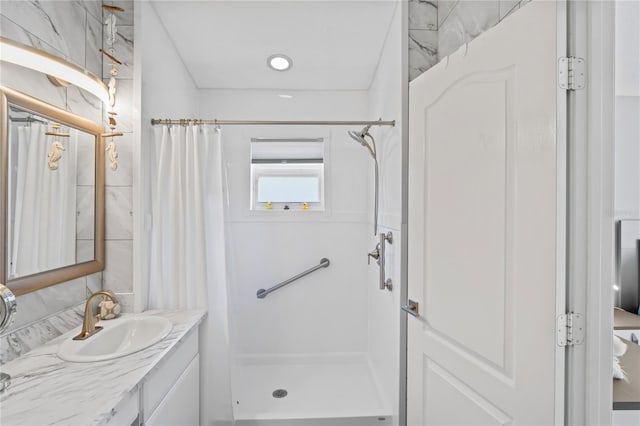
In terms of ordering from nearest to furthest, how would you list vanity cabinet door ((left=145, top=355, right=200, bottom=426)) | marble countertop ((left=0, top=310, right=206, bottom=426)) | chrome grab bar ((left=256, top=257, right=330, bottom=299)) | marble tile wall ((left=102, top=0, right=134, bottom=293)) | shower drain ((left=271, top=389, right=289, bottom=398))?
marble countertop ((left=0, top=310, right=206, bottom=426))
vanity cabinet door ((left=145, top=355, right=200, bottom=426))
marble tile wall ((left=102, top=0, right=134, bottom=293))
shower drain ((left=271, top=389, right=289, bottom=398))
chrome grab bar ((left=256, top=257, right=330, bottom=299))

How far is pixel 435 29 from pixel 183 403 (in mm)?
2271

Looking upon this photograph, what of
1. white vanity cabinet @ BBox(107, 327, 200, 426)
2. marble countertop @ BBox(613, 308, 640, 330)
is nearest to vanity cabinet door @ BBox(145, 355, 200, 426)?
white vanity cabinet @ BBox(107, 327, 200, 426)

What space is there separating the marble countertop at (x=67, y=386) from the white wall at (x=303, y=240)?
4.75 feet

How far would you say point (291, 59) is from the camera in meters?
2.34

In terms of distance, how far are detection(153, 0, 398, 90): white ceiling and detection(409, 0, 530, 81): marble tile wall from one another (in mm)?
184

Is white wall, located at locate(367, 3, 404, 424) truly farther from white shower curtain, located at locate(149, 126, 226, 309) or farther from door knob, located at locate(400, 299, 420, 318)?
white shower curtain, located at locate(149, 126, 226, 309)

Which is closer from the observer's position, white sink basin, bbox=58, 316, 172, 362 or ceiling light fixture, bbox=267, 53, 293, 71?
white sink basin, bbox=58, 316, 172, 362

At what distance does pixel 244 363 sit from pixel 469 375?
205 cm

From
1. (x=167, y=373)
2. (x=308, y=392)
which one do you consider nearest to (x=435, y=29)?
(x=167, y=373)

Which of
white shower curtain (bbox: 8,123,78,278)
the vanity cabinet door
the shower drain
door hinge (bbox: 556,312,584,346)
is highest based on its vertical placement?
white shower curtain (bbox: 8,123,78,278)

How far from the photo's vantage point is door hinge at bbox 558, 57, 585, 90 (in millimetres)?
878

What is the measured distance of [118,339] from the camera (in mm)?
1508

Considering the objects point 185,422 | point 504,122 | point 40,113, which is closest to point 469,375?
point 504,122

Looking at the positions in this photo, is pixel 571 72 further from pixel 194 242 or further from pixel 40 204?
pixel 40 204
